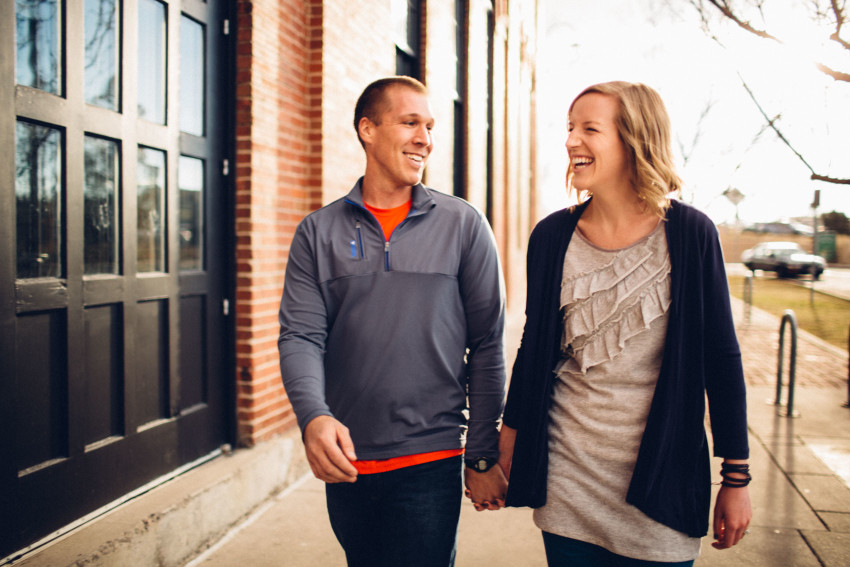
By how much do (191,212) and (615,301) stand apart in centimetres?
292

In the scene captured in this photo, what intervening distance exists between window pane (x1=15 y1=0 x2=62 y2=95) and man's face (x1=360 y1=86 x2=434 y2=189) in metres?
1.60

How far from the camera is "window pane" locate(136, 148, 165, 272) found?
3531 millimetres

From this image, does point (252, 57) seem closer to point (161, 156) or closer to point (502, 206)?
point (161, 156)

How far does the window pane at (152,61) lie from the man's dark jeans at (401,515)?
2484 mm

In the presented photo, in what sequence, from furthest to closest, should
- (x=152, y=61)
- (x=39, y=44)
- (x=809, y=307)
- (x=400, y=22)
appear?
(x=809, y=307) < (x=400, y=22) < (x=152, y=61) < (x=39, y=44)

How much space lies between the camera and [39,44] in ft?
9.23

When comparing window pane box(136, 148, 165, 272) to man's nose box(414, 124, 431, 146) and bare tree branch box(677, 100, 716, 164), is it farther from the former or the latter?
bare tree branch box(677, 100, 716, 164)

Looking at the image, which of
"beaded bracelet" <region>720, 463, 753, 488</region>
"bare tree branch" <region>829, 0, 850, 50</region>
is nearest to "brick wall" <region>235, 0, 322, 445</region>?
"beaded bracelet" <region>720, 463, 753, 488</region>

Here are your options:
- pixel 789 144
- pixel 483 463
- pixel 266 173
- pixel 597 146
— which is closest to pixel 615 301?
pixel 597 146

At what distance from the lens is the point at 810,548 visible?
12.1 ft

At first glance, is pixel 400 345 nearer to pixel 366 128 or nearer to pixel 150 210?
pixel 366 128

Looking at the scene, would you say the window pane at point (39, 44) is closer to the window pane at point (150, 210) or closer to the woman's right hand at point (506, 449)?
the window pane at point (150, 210)

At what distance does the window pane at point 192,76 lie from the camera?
3.91m

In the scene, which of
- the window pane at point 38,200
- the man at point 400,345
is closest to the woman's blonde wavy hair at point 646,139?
the man at point 400,345
